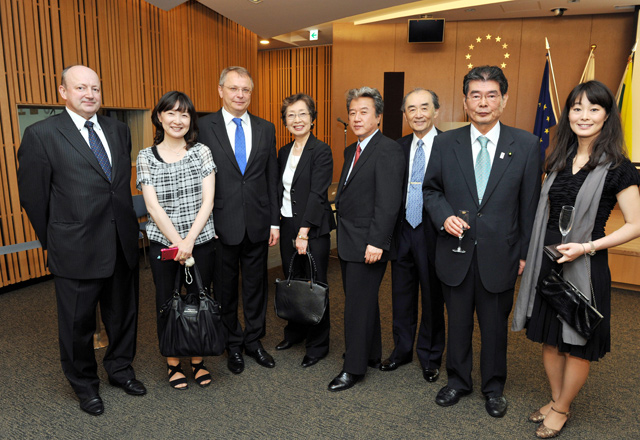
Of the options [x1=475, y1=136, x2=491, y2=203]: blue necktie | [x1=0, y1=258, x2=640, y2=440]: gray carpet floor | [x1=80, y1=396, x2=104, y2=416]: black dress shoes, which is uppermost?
[x1=475, y1=136, x2=491, y2=203]: blue necktie

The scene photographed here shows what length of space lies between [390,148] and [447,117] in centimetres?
623

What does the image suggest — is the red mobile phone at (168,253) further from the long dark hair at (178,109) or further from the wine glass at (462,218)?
the wine glass at (462,218)

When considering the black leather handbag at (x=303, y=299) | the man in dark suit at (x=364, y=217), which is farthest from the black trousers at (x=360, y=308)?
the black leather handbag at (x=303, y=299)

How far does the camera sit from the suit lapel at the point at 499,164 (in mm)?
2480

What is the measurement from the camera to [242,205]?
306 centimetres

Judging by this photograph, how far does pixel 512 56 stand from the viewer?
797cm

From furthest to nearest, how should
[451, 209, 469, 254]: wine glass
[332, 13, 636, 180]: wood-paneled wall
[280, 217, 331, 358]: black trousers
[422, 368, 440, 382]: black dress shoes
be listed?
[332, 13, 636, 180]: wood-paneled wall, [280, 217, 331, 358]: black trousers, [422, 368, 440, 382]: black dress shoes, [451, 209, 469, 254]: wine glass

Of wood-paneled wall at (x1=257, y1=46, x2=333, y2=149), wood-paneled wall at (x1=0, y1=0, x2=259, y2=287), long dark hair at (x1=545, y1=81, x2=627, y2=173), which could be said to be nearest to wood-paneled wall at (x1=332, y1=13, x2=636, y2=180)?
wood-paneled wall at (x1=257, y1=46, x2=333, y2=149)

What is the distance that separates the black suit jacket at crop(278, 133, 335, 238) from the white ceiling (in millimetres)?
3869

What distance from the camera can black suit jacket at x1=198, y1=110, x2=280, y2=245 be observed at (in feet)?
9.91

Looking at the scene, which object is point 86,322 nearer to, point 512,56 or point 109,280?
point 109,280

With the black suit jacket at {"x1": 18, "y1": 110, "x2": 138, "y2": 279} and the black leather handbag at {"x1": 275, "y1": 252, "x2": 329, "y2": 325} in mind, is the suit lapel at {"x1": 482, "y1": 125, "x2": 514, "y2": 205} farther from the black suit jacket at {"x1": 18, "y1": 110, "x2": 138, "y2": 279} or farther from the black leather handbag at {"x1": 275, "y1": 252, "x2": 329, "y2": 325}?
the black suit jacket at {"x1": 18, "y1": 110, "x2": 138, "y2": 279}

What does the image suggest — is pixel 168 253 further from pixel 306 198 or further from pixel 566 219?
pixel 566 219

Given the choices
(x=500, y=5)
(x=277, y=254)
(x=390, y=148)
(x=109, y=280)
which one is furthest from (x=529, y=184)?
(x=500, y=5)
